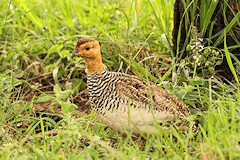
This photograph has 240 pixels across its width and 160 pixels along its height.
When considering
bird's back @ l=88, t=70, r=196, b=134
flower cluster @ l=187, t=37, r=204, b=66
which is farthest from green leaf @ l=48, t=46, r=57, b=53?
flower cluster @ l=187, t=37, r=204, b=66

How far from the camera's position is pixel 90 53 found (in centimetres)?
352

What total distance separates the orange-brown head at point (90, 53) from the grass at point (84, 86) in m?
0.36

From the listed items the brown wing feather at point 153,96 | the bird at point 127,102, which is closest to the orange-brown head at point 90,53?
the bird at point 127,102

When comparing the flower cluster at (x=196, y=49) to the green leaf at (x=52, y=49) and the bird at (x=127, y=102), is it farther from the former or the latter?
the green leaf at (x=52, y=49)

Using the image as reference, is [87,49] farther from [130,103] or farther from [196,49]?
[196,49]

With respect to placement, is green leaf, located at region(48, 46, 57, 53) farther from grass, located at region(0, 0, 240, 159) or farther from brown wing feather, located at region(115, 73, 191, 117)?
brown wing feather, located at region(115, 73, 191, 117)

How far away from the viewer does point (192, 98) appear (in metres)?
3.65

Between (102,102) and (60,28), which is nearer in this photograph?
(102,102)

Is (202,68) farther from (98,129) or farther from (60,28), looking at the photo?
(60,28)

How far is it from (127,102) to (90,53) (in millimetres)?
640

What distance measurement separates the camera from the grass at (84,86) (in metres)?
2.91

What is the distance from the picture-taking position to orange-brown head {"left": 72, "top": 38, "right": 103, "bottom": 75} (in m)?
3.52

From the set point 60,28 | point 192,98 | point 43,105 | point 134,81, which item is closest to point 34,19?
point 60,28

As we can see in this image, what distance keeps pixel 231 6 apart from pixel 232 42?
43 cm
